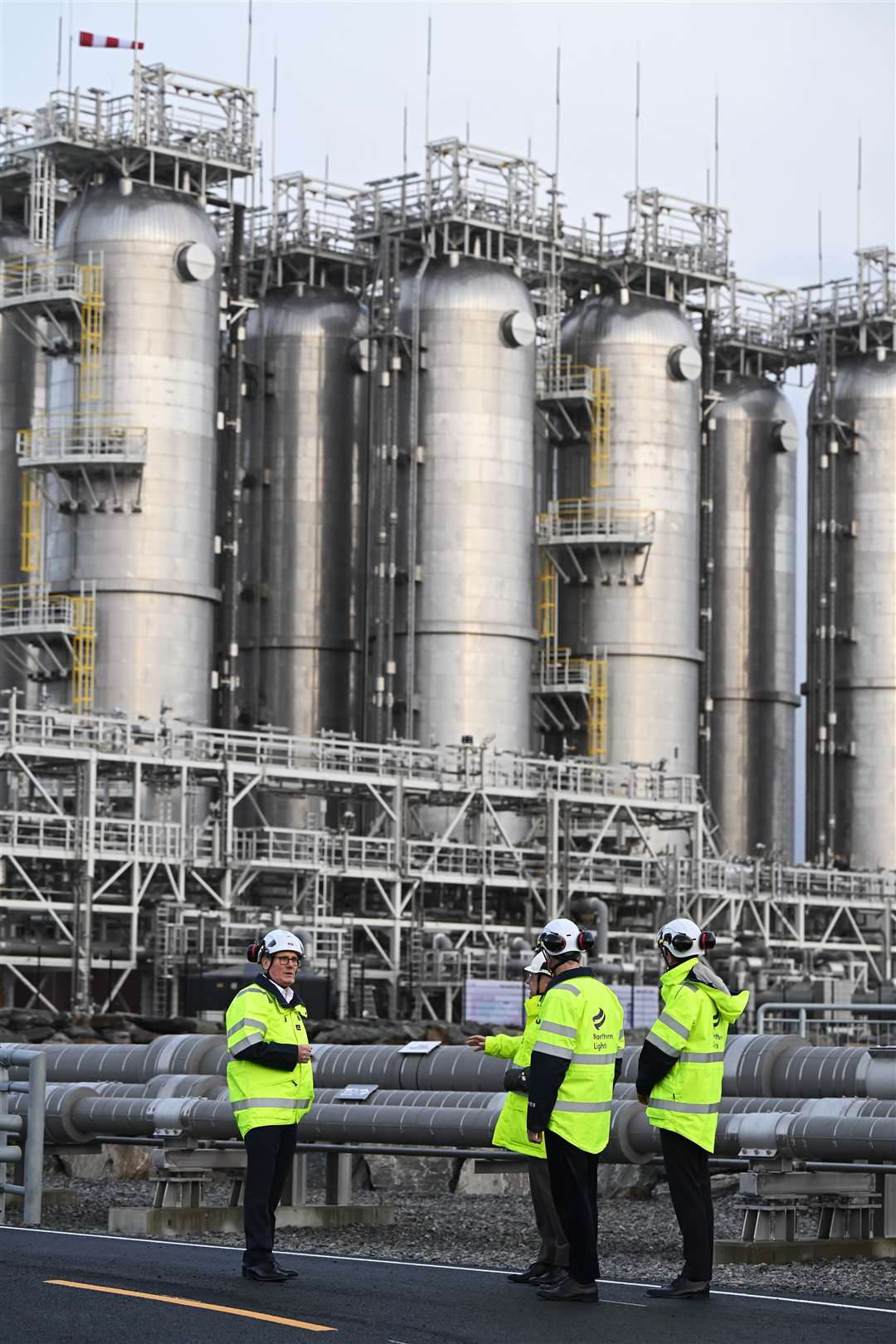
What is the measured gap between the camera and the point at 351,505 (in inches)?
2746

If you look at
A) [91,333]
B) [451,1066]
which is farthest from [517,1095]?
[91,333]

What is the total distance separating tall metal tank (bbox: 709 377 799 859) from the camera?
79188mm

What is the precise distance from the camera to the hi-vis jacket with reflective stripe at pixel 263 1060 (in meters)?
15.4

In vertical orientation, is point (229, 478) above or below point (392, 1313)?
above

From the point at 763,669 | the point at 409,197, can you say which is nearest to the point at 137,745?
the point at 409,197

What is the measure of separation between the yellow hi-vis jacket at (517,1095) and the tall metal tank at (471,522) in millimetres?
48683

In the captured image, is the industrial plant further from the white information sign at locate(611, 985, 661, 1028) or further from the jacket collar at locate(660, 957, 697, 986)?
the jacket collar at locate(660, 957, 697, 986)

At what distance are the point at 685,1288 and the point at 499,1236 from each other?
228 inches

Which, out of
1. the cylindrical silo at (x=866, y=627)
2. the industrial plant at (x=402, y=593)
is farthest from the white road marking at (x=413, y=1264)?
the cylindrical silo at (x=866, y=627)

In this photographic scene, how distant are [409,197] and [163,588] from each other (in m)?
16.2

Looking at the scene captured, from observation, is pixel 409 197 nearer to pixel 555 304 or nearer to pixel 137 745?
pixel 555 304

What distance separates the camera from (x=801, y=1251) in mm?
17578

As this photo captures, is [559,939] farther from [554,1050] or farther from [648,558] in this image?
[648,558]

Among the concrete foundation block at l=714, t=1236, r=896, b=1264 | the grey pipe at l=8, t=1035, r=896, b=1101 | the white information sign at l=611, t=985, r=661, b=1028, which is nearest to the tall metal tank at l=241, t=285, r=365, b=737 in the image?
the white information sign at l=611, t=985, r=661, b=1028
